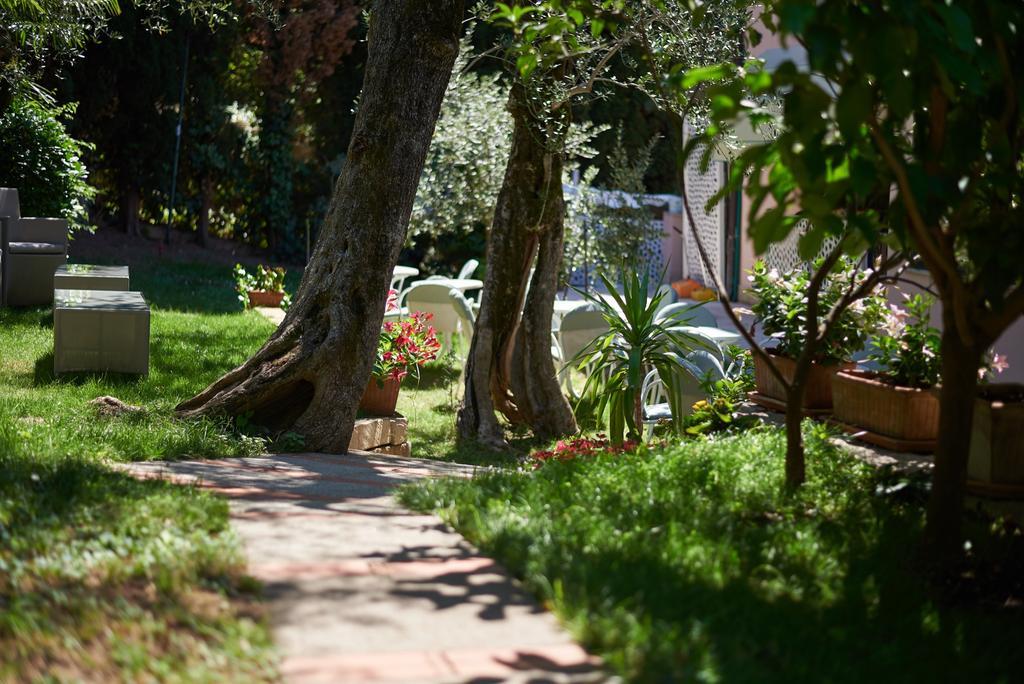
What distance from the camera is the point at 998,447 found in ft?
13.9

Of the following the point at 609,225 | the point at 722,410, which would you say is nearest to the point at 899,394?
the point at 722,410

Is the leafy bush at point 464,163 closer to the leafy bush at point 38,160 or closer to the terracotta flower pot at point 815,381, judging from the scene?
the leafy bush at point 38,160

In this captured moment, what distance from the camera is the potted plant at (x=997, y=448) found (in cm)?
421

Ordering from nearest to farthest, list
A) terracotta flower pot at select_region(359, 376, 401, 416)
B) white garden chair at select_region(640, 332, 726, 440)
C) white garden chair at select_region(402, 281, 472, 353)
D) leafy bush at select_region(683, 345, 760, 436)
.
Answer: leafy bush at select_region(683, 345, 760, 436) < white garden chair at select_region(640, 332, 726, 440) < terracotta flower pot at select_region(359, 376, 401, 416) < white garden chair at select_region(402, 281, 472, 353)

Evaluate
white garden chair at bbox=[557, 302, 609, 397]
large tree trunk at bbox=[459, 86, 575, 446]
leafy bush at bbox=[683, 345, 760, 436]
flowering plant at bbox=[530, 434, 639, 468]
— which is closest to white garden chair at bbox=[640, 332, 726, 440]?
flowering plant at bbox=[530, 434, 639, 468]

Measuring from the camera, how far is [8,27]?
1135cm

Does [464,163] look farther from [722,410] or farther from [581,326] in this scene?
[722,410]

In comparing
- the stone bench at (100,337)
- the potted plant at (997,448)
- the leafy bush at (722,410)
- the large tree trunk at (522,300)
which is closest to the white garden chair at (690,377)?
the leafy bush at (722,410)

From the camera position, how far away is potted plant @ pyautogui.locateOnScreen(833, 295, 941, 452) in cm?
478

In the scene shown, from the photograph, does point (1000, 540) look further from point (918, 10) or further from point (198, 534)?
point (198, 534)

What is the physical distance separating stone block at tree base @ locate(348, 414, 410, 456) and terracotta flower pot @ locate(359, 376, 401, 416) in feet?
0.33

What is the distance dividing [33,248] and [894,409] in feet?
29.9

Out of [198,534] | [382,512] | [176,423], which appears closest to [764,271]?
[382,512]

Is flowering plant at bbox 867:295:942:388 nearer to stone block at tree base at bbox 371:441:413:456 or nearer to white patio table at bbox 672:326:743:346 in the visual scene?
white patio table at bbox 672:326:743:346
